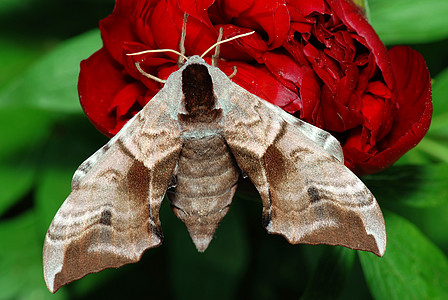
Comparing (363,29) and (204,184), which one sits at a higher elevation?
(363,29)

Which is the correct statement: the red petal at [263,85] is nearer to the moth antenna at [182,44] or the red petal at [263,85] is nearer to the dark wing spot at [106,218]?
the moth antenna at [182,44]

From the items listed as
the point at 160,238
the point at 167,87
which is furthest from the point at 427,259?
the point at 167,87

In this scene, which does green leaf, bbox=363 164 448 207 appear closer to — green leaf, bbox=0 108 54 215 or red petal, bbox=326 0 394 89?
red petal, bbox=326 0 394 89

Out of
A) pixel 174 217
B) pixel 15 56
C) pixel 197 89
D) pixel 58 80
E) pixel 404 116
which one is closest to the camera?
pixel 197 89

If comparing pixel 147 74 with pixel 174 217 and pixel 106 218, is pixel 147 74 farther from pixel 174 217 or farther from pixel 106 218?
pixel 174 217

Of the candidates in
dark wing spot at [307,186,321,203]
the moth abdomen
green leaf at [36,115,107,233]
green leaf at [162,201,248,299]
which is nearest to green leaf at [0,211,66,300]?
green leaf at [36,115,107,233]

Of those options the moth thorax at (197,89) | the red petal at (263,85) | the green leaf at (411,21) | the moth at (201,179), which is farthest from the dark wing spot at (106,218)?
the green leaf at (411,21)

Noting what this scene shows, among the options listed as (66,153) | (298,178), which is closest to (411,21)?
(298,178)

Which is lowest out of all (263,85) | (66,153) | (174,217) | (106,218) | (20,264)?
(20,264)
